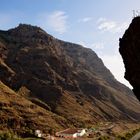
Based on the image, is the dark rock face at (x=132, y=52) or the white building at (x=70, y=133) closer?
the dark rock face at (x=132, y=52)

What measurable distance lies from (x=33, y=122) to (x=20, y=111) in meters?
10.7

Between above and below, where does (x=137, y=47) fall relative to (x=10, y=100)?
above

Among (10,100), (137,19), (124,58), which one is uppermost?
(137,19)

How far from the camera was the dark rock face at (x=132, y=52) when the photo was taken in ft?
144

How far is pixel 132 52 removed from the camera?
45.3m

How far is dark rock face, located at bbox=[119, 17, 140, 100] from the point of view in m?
43.9

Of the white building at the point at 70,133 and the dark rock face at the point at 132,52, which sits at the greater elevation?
the dark rock face at the point at 132,52

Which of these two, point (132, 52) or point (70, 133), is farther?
point (70, 133)

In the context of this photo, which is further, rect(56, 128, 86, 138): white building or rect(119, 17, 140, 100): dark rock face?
rect(56, 128, 86, 138): white building

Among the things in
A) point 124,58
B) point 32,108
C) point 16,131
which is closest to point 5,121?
point 16,131

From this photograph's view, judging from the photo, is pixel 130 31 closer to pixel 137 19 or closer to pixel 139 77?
pixel 137 19

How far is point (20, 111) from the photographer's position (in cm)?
18875

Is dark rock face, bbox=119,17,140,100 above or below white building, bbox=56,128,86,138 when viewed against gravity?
above

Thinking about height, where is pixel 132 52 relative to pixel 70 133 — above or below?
above
